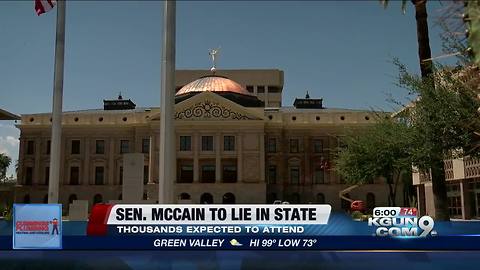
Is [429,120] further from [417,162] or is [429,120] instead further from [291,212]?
[291,212]

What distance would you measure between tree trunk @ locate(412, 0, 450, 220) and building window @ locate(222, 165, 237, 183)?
4624cm

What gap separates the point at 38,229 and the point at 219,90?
2406 inches

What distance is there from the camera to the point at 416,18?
24.9 metres

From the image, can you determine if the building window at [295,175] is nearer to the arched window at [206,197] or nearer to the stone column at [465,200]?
the arched window at [206,197]

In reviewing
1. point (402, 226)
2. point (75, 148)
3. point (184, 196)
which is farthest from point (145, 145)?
point (402, 226)

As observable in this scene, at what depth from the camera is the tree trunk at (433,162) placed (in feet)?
77.5

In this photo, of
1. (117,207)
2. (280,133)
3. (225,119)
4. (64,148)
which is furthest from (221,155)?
(117,207)

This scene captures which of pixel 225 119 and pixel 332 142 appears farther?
pixel 332 142

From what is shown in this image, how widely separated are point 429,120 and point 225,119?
48.4 metres

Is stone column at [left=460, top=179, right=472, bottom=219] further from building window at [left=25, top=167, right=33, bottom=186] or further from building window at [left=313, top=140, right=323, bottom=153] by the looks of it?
building window at [left=25, top=167, right=33, bottom=186]

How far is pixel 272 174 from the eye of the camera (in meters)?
73.6

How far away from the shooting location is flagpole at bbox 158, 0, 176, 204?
18297 mm

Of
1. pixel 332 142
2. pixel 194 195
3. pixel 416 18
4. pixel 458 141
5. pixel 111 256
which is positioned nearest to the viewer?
pixel 111 256

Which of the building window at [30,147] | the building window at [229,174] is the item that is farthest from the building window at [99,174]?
the building window at [229,174]
